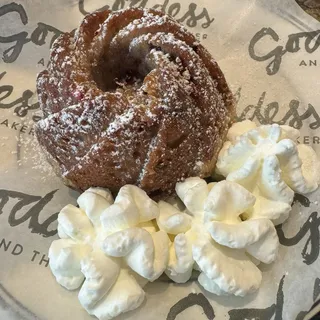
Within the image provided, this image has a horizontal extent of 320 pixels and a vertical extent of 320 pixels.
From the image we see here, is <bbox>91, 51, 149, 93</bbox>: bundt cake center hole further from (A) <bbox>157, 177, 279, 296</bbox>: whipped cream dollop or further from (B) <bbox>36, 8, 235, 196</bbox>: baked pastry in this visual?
(A) <bbox>157, 177, 279, 296</bbox>: whipped cream dollop

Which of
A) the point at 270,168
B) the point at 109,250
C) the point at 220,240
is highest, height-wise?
the point at 270,168

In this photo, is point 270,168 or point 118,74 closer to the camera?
point 270,168

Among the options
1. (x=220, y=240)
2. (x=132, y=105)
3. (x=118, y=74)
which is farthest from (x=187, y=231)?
(x=118, y=74)

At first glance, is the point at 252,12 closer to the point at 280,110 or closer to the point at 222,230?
the point at 280,110

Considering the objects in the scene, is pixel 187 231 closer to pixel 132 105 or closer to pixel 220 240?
pixel 220 240

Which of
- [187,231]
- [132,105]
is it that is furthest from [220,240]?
[132,105]

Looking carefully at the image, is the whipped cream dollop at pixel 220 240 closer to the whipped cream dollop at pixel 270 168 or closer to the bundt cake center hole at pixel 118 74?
the whipped cream dollop at pixel 270 168

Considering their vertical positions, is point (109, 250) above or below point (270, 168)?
below

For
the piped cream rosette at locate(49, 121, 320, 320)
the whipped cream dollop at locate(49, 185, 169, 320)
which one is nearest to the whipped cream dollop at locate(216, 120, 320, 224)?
the piped cream rosette at locate(49, 121, 320, 320)
